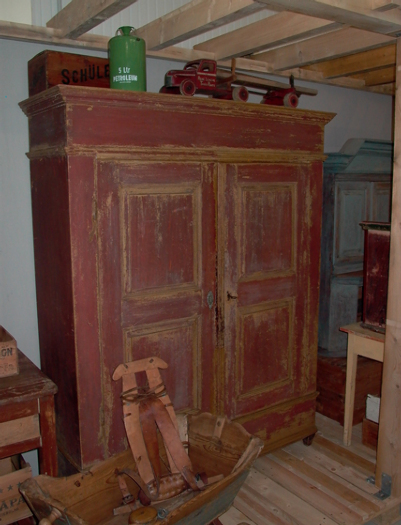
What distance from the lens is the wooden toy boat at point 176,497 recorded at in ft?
5.85

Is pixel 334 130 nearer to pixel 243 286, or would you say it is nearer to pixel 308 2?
pixel 243 286

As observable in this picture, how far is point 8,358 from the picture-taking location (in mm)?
2168

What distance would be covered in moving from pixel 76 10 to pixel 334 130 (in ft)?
8.26

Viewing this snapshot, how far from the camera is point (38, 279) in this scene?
270 centimetres

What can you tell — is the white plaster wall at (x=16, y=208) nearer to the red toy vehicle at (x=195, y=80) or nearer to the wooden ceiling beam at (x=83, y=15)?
the wooden ceiling beam at (x=83, y=15)

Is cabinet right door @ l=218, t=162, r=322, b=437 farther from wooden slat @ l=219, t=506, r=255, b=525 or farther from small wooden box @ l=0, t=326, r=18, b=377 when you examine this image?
small wooden box @ l=0, t=326, r=18, b=377

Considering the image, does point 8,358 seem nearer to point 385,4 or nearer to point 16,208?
point 16,208

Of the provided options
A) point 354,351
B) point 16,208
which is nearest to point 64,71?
point 16,208

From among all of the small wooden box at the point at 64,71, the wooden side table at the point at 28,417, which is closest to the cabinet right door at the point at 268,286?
the small wooden box at the point at 64,71

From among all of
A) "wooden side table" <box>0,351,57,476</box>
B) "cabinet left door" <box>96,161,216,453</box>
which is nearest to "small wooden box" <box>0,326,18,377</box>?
"wooden side table" <box>0,351,57,476</box>

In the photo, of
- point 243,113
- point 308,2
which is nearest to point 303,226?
point 243,113

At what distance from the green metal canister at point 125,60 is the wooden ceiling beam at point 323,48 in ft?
3.96

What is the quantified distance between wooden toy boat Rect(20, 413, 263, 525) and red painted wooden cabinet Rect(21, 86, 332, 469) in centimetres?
25

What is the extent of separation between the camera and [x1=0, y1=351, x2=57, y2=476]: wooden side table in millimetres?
2037
